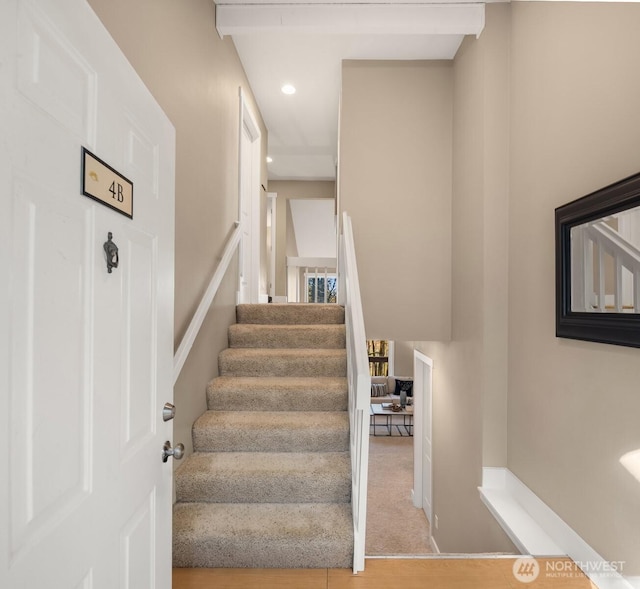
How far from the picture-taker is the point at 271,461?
2232 mm

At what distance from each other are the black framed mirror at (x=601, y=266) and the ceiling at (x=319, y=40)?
168cm

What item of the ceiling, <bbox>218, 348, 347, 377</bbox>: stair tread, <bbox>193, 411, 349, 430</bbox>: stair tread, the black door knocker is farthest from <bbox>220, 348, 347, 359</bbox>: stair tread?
the ceiling

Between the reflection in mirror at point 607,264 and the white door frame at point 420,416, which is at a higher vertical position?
the reflection in mirror at point 607,264

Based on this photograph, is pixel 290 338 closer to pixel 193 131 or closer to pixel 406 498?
pixel 193 131

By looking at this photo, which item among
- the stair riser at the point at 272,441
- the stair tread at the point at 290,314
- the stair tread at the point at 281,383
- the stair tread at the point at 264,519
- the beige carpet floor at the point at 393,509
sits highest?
the stair tread at the point at 290,314

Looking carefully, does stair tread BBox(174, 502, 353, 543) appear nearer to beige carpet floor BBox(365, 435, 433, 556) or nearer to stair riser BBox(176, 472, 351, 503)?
stair riser BBox(176, 472, 351, 503)

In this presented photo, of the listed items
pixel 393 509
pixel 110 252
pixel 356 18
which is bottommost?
pixel 393 509

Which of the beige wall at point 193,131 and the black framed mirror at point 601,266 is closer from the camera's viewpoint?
the black framed mirror at point 601,266

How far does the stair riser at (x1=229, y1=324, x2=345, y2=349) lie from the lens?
3.14m

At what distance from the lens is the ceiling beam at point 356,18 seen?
2684 mm

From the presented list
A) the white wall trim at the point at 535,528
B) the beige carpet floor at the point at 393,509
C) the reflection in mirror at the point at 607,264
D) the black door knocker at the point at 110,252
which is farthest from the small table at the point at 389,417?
the black door knocker at the point at 110,252

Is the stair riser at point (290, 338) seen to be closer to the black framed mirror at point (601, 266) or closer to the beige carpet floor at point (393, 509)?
the black framed mirror at point (601, 266)

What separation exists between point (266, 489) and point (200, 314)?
3.20ft

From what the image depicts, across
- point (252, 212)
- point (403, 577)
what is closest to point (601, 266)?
point (403, 577)
